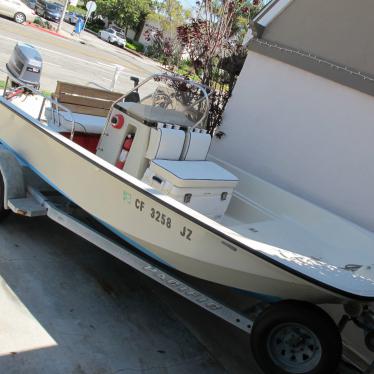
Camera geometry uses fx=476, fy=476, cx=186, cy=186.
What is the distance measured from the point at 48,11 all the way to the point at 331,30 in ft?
104

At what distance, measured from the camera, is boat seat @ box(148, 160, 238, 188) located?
423 cm

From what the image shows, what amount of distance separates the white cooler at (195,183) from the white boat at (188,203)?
1 cm

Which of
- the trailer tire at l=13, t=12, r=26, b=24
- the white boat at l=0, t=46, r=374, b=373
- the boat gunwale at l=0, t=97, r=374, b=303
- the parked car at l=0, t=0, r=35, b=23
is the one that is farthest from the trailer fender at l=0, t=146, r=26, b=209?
the trailer tire at l=13, t=12, r=26, b=24

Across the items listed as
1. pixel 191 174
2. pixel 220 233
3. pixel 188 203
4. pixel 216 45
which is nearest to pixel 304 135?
pixel 191 174

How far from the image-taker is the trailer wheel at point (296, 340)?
128 inches

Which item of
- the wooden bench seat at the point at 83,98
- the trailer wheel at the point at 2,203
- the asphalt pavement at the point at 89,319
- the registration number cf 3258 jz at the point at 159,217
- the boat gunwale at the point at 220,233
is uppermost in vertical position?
the wooden bench seat at the point at 83,98

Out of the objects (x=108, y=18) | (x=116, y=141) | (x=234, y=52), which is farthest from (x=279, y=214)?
(x=108, y=18)

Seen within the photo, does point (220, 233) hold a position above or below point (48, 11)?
below

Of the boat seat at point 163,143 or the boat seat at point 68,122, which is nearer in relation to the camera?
the boat seat at point 163,143

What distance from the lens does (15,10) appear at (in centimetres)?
2406

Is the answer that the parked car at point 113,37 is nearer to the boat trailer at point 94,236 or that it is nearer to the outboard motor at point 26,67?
the outboard motor at point 26,67

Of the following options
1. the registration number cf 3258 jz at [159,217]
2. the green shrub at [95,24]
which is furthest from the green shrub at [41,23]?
the registration number cf 3258 jz at [159,217]

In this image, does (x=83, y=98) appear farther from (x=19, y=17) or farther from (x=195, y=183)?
(x=19, y=17)

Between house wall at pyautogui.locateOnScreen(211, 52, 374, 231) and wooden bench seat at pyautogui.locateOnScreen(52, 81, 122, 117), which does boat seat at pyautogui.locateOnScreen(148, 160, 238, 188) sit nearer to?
house wall at pyautogui.locateOnScreen(211, 52, 374, 231)
